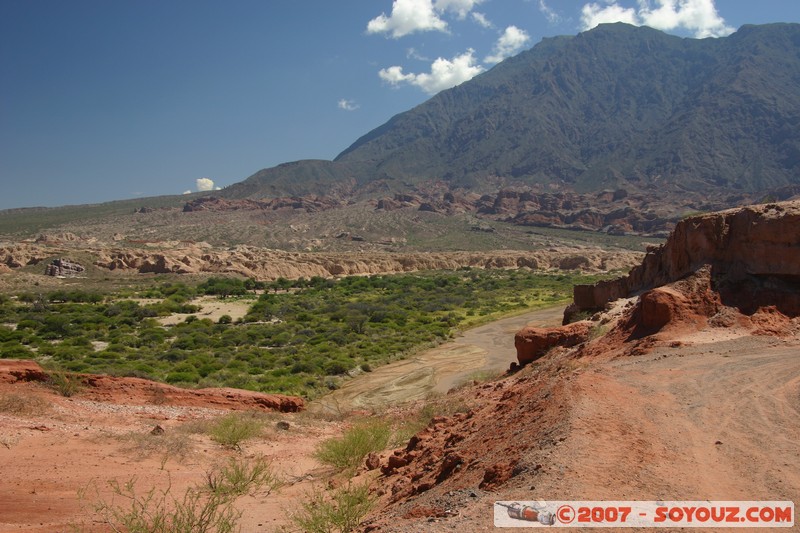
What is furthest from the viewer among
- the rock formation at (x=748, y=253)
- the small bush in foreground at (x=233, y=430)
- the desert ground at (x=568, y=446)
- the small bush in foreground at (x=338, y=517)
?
the rock formation at (x=748, y=253)

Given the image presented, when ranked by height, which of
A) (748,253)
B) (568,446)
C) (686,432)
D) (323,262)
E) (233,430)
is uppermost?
(748,253)

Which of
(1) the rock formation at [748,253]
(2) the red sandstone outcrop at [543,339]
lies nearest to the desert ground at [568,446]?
(1) the rock formation at [748,253]

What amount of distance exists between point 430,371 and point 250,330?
1380 centimetres

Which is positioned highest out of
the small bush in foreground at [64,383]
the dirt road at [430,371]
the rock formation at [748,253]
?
the rock formation at [748,253]

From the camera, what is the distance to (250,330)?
3525 cm

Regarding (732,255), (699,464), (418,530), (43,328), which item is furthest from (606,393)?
(43,328)

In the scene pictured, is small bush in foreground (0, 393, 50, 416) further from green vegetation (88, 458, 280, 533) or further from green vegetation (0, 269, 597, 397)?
green vegetation (88, 458, 280, 533)

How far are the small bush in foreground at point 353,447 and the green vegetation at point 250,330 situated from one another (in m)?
8.86

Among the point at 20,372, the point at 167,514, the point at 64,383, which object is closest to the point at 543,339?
the point at 167,514

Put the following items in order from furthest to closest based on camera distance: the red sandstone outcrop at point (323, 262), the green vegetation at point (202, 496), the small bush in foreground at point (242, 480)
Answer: the red sandstone outcrop at point (323, 262) < the small bush in foreground at point (242, 480) < the green vegetation at point (202, 496)

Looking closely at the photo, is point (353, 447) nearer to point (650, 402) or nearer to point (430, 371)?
point (650, 402)

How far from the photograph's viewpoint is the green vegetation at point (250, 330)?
2517 centimetres

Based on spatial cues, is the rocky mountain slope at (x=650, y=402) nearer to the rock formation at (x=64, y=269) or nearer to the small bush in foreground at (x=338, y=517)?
the small bush in foreground at (x=338, y=517)

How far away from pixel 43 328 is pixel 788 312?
122 feet
